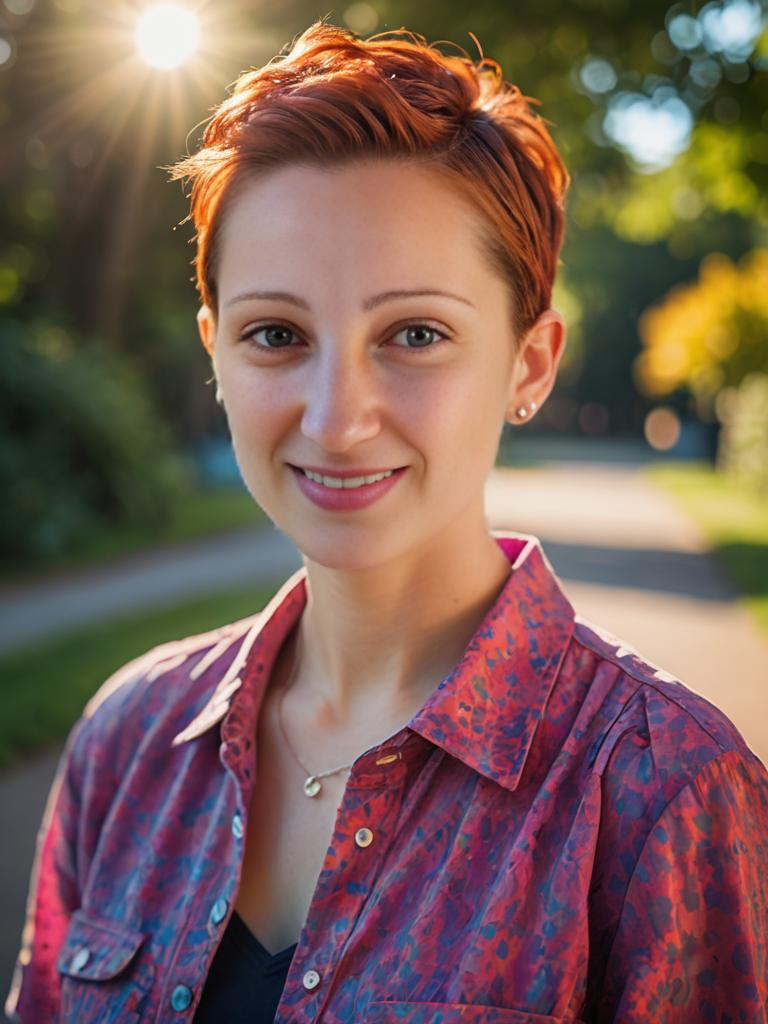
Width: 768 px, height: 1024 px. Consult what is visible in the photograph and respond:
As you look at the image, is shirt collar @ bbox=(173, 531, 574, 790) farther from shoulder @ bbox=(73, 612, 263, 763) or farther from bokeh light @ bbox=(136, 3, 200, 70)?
bokeh light @ bbox=(136, 3, 200, 70)

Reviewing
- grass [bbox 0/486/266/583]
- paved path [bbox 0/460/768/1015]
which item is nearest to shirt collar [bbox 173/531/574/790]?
paved path [bbox 0/460/768/1015]

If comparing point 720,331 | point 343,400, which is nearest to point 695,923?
point 343,400

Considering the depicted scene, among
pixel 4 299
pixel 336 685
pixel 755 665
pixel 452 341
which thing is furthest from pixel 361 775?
pixel 4 299

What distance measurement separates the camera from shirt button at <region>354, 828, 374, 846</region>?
1562 mm

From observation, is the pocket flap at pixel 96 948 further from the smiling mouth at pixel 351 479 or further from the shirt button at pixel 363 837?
the smiling mouth at pixel 351 479

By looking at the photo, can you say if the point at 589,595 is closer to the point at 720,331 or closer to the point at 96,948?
the point at 96,948

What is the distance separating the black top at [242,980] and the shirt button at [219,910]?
3cm

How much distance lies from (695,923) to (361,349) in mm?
914

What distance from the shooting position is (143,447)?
47.1 ft

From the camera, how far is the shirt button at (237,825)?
1704 mm

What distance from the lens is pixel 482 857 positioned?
4.83 ft

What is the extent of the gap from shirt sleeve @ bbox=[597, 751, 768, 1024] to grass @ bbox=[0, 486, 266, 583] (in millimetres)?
10481

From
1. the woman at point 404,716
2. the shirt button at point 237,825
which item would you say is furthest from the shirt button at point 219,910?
the shirt button at point 237,825

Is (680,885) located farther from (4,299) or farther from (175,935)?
(4,299)
